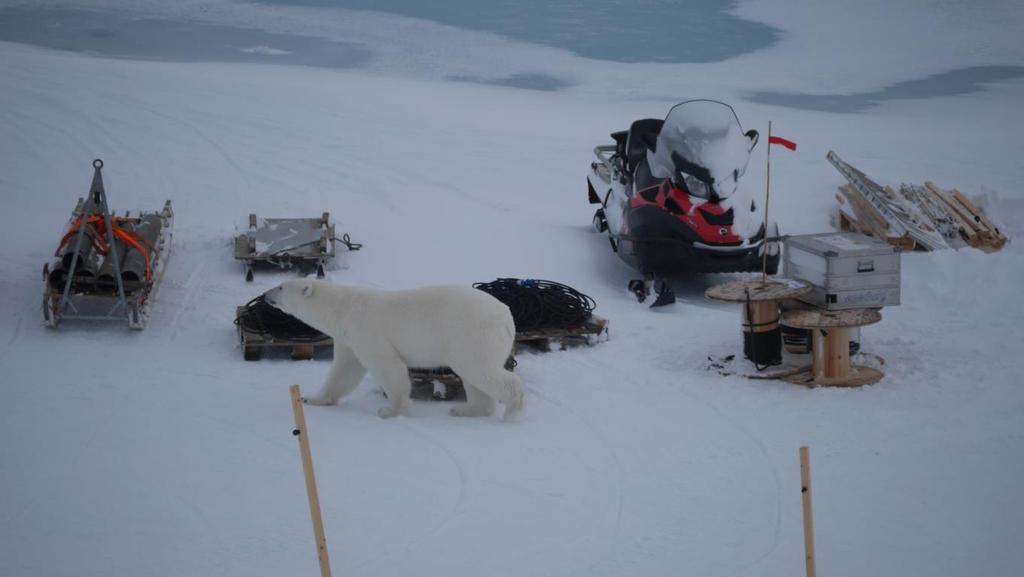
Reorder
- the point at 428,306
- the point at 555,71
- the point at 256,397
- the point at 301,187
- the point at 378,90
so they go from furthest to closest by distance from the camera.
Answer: the point at 555,71 → the point at 378,90 → the point at 301,187 → the point at 256,397 → the point at 428,306

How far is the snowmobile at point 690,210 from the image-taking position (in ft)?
36.6

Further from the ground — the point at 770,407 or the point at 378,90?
the point at 378,90

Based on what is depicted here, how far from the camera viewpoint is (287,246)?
1139 centimetres

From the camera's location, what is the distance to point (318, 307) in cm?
782

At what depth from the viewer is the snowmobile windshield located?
1137 cm

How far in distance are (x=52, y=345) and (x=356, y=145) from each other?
796 centimetres

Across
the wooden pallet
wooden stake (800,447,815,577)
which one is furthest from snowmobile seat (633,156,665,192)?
wooden stake (800,447,815,577)

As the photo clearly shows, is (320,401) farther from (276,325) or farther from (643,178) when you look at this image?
(643,178)

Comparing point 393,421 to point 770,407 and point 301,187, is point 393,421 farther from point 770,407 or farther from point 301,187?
point 301,187

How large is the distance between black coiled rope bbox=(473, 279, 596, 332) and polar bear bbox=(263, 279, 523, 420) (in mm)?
1829

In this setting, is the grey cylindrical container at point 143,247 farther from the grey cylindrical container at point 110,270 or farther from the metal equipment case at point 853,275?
the metal equipment case at point 853,275

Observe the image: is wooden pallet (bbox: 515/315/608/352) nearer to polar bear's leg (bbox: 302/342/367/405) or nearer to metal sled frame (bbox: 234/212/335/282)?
polar bear's leg (bbox: 302/342/367/405)

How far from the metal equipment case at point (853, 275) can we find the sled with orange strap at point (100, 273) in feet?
19.1

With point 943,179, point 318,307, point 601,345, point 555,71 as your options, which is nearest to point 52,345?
point 318,307
